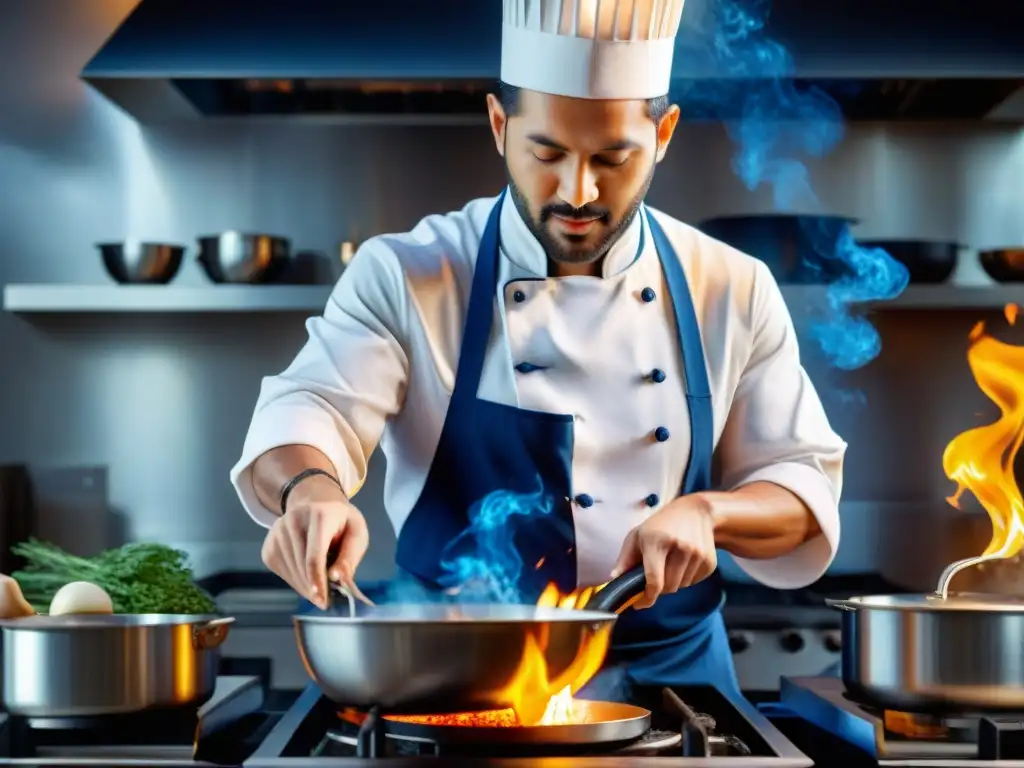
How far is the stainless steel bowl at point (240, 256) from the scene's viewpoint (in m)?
2.97

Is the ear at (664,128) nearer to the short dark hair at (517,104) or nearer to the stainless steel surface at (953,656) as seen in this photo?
the short dark hair at (517,104)

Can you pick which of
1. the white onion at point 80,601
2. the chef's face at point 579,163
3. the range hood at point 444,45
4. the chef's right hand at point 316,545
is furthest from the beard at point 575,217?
the range hood at point 444,45

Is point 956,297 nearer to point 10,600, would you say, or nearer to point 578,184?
point 578,184

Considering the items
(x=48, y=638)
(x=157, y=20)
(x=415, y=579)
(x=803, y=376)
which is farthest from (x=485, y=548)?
(x=157, y=20)

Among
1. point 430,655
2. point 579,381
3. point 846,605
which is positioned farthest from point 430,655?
point 579,381

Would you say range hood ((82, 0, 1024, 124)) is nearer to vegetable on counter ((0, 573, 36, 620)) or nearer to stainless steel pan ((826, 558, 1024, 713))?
vegetable on counter ((0, 573, 36, 620))

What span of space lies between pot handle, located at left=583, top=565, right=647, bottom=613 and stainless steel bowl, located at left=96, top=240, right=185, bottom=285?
6.11 ft

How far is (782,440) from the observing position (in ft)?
6.30

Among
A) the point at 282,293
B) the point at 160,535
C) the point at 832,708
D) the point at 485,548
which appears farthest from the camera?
the point at 160,535

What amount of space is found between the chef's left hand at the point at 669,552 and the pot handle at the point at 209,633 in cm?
44

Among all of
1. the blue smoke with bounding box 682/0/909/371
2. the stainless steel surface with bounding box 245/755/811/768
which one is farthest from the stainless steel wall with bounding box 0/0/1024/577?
the stainless steel surface with bounding box 245/755/811/768

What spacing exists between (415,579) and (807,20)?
1544 mm

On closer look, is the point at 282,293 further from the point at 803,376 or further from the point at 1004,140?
the point at 1004,140

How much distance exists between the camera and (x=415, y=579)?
1.96 meters
